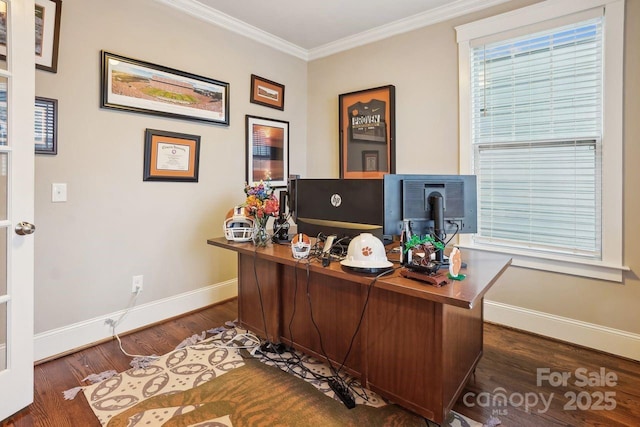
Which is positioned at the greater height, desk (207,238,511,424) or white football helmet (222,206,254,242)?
white football helmet (222,206,254,242)

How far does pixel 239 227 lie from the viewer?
2318 millimetres

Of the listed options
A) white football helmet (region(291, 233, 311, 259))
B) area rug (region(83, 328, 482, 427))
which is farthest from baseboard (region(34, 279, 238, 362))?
white football helmet (region(291, 233, 311, 259))

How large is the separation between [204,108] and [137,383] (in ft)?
6.98

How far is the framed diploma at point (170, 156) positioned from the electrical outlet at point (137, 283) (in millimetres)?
762

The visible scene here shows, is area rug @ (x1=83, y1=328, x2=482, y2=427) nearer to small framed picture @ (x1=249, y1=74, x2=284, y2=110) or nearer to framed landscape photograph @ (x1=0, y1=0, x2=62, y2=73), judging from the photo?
framed landscape photograph @ (x1=0, y1=0, x2=62, y2=73)

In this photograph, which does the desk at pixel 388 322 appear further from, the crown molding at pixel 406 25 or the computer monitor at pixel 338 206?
the crown molding at pixel 406 25

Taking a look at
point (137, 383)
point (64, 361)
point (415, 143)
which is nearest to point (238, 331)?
point (137, 383)

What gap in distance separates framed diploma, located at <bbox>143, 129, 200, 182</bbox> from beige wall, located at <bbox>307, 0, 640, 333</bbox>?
144cm

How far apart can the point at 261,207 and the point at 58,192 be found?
1315 millimetres

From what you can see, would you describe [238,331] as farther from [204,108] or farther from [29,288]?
[204,108]

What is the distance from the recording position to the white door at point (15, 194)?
5.32 ft

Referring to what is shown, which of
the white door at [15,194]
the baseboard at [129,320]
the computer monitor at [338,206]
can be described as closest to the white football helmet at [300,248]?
the computer monitor at [338,206]

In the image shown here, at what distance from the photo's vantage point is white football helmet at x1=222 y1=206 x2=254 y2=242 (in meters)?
2.31

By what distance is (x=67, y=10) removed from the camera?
86.2 inches
